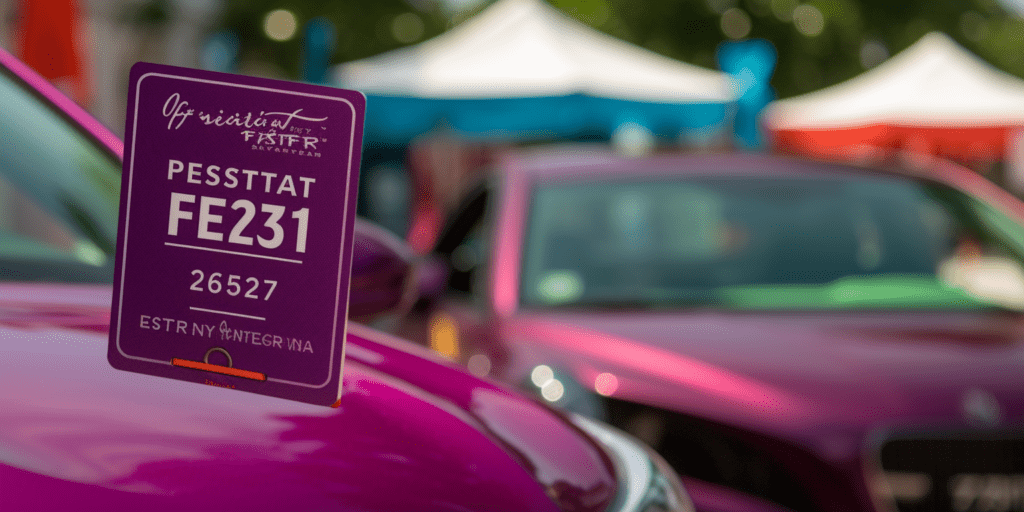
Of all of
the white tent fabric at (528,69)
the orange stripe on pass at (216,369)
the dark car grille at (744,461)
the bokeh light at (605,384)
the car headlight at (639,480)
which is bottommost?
the dark car grille at (744,461)

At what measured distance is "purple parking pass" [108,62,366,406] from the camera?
115cm

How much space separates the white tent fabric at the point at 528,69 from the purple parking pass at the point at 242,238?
26.2 feet

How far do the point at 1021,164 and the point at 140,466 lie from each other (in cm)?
1372

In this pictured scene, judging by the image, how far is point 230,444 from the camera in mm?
1146

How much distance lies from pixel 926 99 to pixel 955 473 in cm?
1044

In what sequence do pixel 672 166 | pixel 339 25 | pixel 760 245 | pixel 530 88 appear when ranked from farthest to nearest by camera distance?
1. pixel 339 25
2. pixel 530 88
3. pixel 672 166
4. pixel 760 245

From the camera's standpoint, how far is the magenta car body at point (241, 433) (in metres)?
1.06

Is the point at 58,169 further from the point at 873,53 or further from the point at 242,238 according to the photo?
the point at 873,53

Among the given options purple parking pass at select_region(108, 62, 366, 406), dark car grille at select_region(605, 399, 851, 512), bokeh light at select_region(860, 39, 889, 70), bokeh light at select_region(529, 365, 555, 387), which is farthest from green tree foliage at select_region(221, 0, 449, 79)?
purple parking pass at select_region(108, 62, 366, 406)

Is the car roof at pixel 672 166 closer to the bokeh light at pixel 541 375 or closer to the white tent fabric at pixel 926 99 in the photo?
the bokeh light at pixel 541 375

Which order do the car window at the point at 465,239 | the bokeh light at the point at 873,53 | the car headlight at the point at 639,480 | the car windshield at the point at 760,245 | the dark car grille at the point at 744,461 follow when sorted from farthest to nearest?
the bokeh light at the point at 873,53 < the car window at the point at 465,239 < the car windshield at the point at 760,245 < the dark car grille at the point at 744,461 < the car headlight at the point at 639,480

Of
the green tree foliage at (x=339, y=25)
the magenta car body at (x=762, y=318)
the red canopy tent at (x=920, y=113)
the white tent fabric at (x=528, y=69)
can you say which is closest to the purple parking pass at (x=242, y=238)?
the magenta car body at (x=762, y=318)

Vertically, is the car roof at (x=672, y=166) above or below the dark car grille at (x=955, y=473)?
above

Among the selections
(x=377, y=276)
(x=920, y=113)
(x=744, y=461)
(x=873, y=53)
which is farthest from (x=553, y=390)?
(x=873, y=53)
